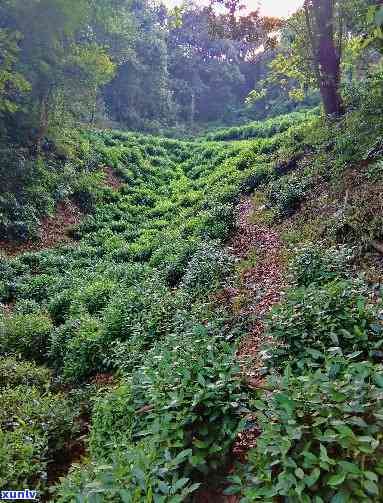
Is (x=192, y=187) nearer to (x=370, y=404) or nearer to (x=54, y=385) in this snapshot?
(x=54, y=385)

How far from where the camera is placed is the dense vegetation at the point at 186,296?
228 centimetres

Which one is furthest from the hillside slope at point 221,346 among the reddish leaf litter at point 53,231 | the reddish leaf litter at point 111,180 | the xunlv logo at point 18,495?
the reddish leaf litter at point 111,180

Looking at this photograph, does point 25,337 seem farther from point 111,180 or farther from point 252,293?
point 111,180

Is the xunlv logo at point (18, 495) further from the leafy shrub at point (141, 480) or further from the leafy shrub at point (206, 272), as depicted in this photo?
the leafy shrub at point (206, 272)

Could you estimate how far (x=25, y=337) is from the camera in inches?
252

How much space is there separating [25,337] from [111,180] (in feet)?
36.5

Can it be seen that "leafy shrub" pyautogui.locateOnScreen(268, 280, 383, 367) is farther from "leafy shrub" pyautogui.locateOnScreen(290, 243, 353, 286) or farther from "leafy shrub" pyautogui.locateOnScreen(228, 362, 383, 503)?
"leafy shrub" pyautogui.locateOnScreen(290, 243, 353, 286)

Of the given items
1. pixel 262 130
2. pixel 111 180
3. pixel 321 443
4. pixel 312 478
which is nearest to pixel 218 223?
pixel 321 443

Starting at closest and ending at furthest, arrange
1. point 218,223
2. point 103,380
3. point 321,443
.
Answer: point 321,443
point 103,380
point 218,223

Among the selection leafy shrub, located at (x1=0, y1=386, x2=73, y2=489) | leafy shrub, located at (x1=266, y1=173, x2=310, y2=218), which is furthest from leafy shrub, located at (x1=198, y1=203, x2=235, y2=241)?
leafy shrub, located at (x1=0, y1=386, x2=73, y2=489)

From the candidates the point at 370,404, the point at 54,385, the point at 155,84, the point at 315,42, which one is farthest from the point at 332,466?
the point at 155,84

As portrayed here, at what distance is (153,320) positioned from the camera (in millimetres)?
5430

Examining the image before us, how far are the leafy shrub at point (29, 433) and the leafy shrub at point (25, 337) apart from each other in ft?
4.42

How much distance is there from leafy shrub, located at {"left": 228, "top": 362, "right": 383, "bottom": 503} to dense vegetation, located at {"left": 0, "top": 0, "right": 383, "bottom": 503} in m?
0.01
